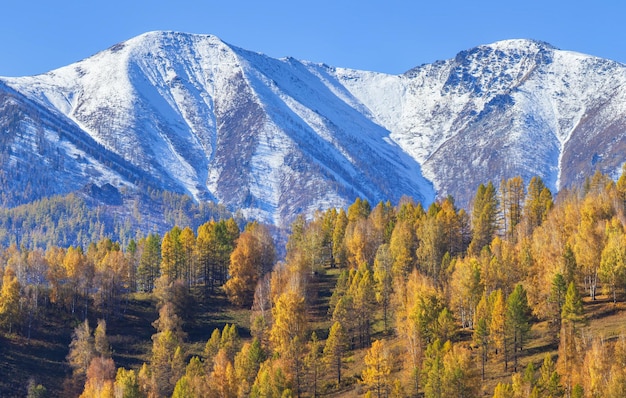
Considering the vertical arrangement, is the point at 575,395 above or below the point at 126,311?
below

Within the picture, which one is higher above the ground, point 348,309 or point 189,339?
point 348,309

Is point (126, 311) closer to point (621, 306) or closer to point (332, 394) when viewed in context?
point (332, 394)

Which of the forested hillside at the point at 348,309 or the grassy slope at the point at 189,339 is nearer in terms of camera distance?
the forested hillside at the point at 348,309

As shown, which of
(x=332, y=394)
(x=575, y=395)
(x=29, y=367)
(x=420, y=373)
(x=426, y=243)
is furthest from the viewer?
(x=426, y=243)

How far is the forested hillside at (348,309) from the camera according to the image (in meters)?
118

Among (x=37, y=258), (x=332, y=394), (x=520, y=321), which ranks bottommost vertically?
(x=332, y=394)

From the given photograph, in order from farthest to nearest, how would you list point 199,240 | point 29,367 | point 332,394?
point 199,240
point 29,367
point 332,394

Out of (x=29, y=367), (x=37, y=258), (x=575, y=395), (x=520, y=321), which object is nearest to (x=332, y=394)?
(x=520, y=321)

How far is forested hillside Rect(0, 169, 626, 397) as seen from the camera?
385 feet

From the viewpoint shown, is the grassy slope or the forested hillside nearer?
the forested hillside

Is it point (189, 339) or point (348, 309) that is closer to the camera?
point (348, 309)

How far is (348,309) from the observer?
14200cm

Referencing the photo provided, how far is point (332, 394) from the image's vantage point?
12525 centimetres

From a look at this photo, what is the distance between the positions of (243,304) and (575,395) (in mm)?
84206
